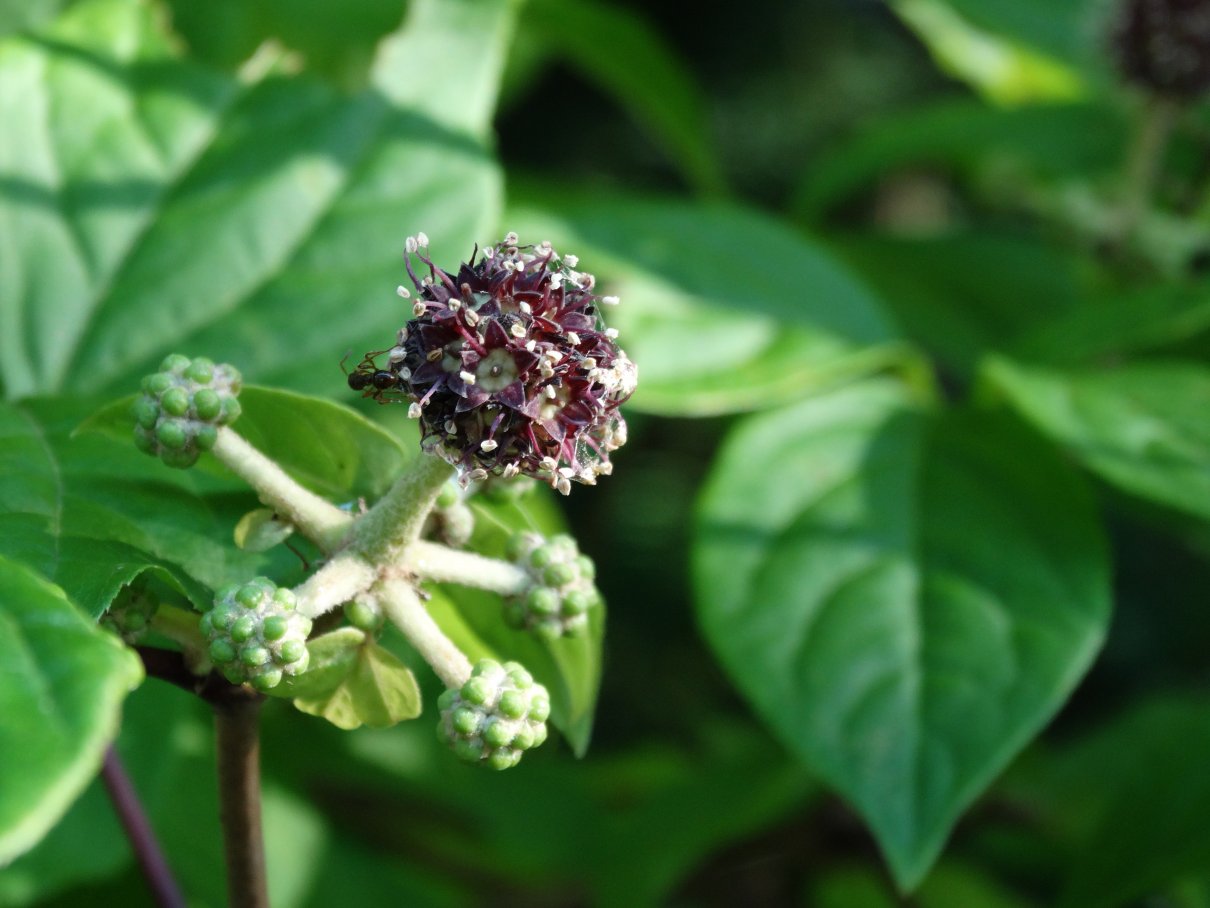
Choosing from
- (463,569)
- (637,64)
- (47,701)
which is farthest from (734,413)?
(47,701)

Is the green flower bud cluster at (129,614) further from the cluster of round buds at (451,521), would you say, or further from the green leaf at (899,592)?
the green leaf at (899,592)

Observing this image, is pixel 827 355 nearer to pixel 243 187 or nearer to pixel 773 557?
pixel 773 557

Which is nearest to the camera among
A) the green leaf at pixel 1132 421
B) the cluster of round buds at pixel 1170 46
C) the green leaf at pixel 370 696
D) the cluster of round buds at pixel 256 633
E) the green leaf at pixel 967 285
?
the cluster of round buds at pixel 256 633

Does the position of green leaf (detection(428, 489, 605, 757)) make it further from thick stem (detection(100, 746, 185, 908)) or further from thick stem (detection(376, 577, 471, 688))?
thick stem (detection(100, 746, 185, 908))

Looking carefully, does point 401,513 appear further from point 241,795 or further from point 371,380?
point 241,795

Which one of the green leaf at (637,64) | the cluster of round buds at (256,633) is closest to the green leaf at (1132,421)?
the cluster of round buds at (256,633)

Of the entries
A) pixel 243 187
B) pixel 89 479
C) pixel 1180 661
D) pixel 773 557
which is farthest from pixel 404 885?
pixel 1180 661
